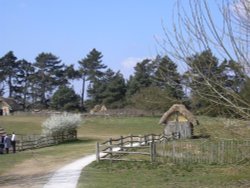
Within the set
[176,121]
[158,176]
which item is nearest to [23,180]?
[158,176]

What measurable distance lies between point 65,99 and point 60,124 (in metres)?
58.6

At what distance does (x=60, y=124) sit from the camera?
52.5 meters

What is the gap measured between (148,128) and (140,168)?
162ft

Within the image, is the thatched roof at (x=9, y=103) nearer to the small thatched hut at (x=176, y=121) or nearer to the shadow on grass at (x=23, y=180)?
the small thatched hut at (x=176, y=121)

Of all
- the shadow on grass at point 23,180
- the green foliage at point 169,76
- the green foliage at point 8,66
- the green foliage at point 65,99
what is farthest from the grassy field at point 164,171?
the green foliage at point 8,66

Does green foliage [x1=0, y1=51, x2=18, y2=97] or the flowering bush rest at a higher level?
green foliage [x1=0, y1=51, x2=18, y2=97]

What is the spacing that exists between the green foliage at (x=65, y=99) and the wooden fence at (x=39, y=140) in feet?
181

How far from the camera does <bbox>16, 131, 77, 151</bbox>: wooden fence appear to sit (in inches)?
1635

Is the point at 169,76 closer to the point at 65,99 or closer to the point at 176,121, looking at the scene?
the point at 176,121

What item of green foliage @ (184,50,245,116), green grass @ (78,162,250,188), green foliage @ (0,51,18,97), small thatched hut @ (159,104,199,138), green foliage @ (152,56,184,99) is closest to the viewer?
green foliage @ (184,50,245,116)

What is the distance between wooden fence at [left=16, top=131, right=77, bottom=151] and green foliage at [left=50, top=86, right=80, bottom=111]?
181 feet

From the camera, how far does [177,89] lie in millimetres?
10023

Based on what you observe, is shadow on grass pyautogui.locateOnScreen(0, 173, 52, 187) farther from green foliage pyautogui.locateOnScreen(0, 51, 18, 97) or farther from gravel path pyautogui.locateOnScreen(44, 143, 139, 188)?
green foliage pyautogui.locateOnScreen(0, 51, 18, 97)

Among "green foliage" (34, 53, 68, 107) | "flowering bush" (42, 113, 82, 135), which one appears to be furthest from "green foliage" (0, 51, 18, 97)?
"flowering bush" (42, 113, 82, 135)
